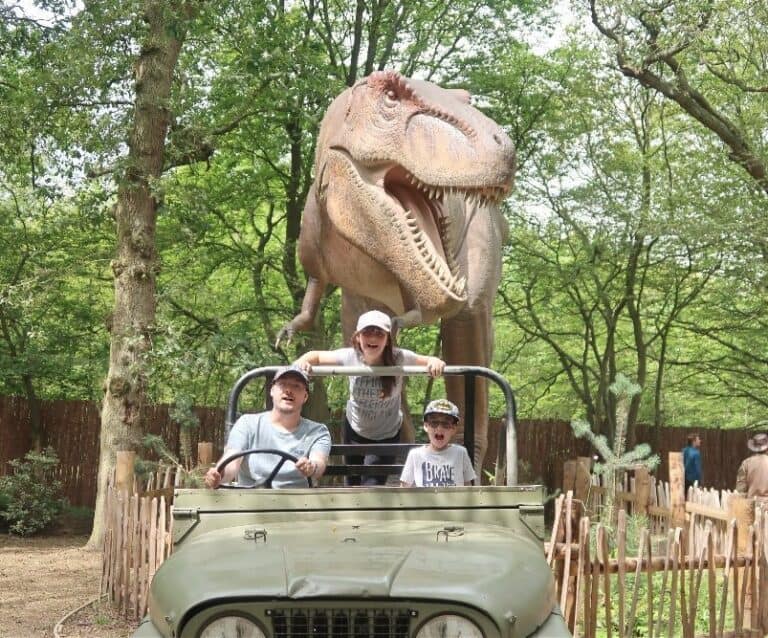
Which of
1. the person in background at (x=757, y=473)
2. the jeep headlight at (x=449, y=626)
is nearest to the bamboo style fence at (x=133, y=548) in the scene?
the jeep headlight at (x=449, y=626)

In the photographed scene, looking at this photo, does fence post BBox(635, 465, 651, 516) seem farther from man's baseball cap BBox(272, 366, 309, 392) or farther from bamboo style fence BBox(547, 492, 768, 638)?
man's baseball cap BBox(272, 366, 309, 392)

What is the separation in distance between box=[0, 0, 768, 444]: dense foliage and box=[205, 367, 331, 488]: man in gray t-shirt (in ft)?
22.2

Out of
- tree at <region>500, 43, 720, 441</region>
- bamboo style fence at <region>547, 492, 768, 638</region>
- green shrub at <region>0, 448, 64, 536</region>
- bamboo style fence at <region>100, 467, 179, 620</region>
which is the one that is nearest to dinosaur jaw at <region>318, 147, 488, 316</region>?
bamboo style fence at <region>547, 492, 768, 638</region>

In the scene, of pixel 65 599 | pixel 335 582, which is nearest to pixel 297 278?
pixel 65 599

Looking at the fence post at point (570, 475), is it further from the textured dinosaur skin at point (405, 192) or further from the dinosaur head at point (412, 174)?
the dinosaur head at point (412, 174)

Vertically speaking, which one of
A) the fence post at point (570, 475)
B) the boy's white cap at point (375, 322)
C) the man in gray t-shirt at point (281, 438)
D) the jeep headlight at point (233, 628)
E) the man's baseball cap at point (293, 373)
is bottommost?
the jeep headlight at point (233, 628)

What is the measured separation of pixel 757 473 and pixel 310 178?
8.70m

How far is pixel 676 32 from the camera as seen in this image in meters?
14.6

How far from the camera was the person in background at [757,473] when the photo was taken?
37.8 ft

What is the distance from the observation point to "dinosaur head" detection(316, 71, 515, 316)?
625 cm

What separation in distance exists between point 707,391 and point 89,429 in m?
14.2

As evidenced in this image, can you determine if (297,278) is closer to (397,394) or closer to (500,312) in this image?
(500,312)

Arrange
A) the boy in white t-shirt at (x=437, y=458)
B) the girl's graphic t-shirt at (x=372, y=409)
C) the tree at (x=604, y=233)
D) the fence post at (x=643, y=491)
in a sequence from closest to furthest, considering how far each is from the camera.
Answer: the boy in white t-shirt at (x=437, y=458), the girl's graphic t-shirt at (x=372, y=409), the fence post at (x=643, y=491), the tree at (x=604, y=233)

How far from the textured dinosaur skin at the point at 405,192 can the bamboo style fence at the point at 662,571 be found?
1126mm
